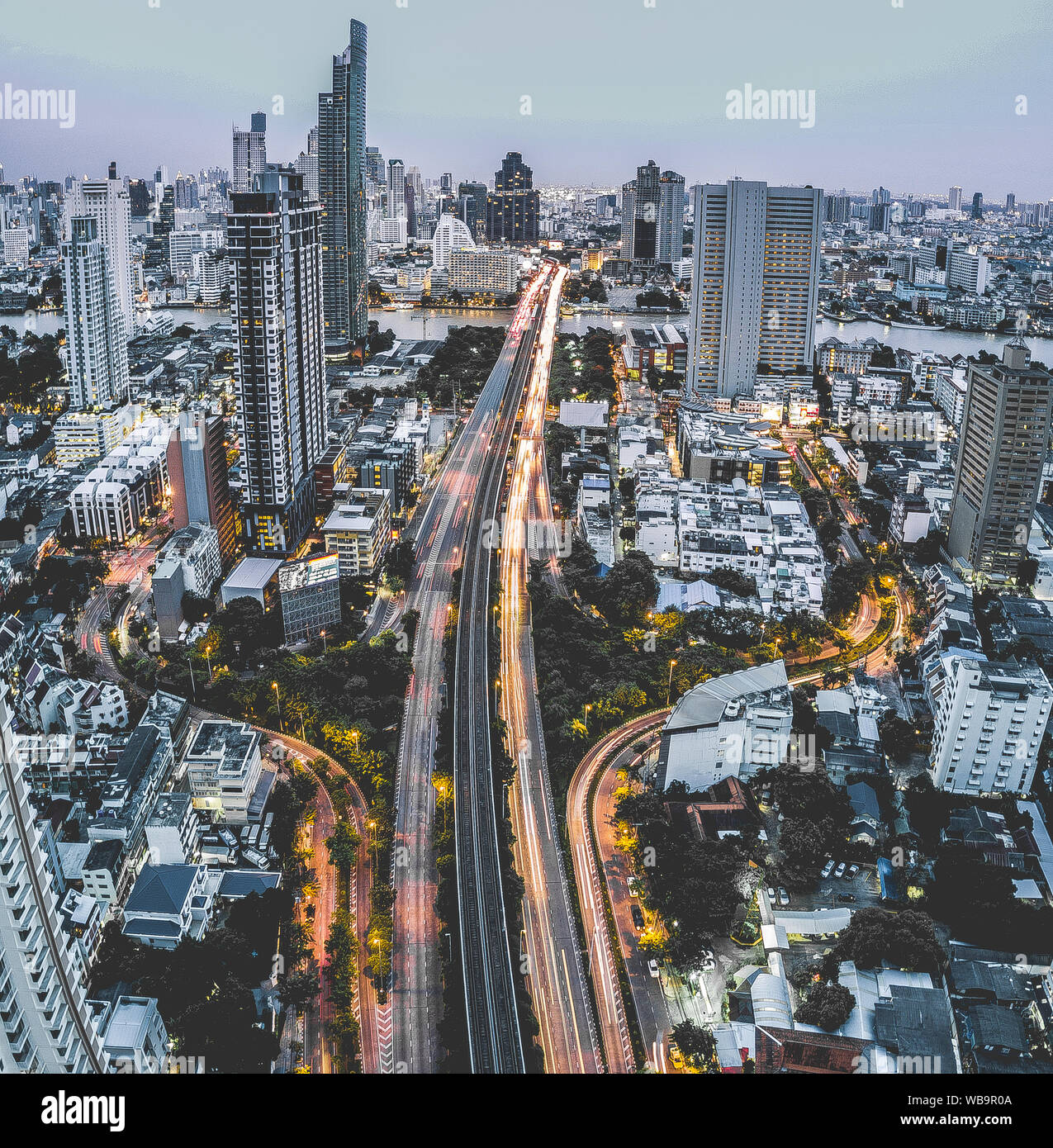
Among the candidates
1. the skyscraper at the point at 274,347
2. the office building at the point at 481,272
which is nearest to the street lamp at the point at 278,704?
the skyscraper at the point at 274,347

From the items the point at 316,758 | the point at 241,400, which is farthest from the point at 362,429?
the point at 316,758

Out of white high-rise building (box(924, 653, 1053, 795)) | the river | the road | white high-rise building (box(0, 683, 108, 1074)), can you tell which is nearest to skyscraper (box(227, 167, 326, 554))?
the road

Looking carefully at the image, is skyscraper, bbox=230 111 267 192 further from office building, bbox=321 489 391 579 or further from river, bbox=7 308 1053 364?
office building, bbox=321 489 391 579

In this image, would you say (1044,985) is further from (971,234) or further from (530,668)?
(971,234)

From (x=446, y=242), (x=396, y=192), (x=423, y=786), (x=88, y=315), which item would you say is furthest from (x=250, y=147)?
(x=423, y=786)

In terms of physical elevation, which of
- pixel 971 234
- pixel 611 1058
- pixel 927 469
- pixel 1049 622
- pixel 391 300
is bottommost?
pixel 611 1058

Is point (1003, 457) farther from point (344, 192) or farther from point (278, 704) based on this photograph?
point (344, 192)
